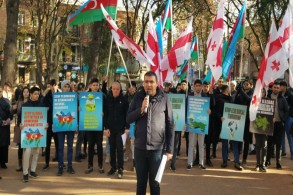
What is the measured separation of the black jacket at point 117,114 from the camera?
27.1ft

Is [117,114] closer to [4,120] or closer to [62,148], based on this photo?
[62,148]

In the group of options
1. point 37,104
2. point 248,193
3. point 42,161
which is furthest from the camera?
point 42,161

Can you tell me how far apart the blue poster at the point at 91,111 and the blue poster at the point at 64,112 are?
16 cm

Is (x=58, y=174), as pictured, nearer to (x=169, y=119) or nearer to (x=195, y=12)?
(x=169, y=119)

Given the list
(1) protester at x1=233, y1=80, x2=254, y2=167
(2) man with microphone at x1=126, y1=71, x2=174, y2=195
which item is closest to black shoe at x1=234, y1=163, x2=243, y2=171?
(1) protester at x1=233, y1=80, x2=254, y2=167

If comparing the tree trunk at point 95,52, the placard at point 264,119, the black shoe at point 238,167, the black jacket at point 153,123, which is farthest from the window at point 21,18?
the black jacket at point 153,123

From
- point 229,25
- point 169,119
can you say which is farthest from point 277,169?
point 229,25

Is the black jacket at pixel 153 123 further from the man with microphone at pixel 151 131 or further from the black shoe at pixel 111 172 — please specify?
the black shoe at pixel 111 172

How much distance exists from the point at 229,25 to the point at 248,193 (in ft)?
58.0

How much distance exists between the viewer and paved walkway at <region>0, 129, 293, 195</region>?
23.8 feet

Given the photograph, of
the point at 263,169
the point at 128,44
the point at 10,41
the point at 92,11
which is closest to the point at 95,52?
the point at 10,41

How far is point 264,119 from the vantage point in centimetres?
884

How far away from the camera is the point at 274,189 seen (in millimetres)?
7520

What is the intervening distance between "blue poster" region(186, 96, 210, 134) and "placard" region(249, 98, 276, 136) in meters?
1.04
